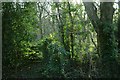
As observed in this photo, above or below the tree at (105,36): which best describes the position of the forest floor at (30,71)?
below

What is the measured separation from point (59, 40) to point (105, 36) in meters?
0.53

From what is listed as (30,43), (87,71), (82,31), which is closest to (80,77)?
(87,71)

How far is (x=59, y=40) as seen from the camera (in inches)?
107

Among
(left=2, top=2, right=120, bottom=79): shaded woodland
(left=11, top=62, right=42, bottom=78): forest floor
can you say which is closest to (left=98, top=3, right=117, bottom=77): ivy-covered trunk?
(left=2, top=2, right=120, bottom=79): shaded woodland

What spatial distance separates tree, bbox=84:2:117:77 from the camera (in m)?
2.63

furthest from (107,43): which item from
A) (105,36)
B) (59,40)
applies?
(59,40)

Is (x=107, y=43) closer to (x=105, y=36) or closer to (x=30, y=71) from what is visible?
(x=105, y=36)

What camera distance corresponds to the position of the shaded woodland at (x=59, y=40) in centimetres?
266

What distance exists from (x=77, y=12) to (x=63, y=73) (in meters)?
0.73

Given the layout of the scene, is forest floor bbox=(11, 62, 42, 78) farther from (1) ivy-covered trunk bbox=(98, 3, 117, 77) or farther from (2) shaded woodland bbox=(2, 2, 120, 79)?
(1) ivy-covered trunk bbox=(98, 3, 117, 77)

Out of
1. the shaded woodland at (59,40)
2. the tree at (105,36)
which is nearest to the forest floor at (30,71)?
the shaded woodland at (59,40)

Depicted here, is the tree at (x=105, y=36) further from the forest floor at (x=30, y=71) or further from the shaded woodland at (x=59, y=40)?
the forest floor at (x=30, y=71)

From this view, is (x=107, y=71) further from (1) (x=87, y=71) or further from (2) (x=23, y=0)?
(2) (x=23, y=0)

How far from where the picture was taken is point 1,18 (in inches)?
106
